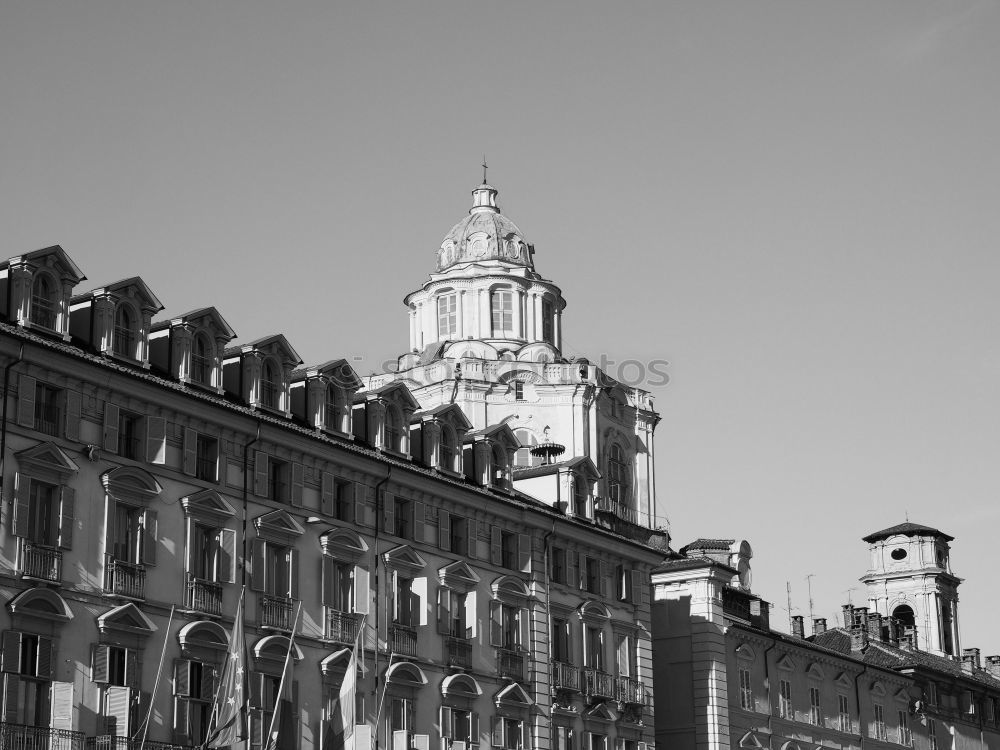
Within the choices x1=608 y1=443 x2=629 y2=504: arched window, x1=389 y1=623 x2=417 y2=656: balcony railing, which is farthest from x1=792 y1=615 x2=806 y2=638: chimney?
x1=389 y1=623 x2=417 y2=656: balcony railing

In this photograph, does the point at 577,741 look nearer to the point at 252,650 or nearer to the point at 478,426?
the point at 252,650

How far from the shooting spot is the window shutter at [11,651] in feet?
148

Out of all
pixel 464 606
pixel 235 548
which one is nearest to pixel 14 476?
pixel 235 548

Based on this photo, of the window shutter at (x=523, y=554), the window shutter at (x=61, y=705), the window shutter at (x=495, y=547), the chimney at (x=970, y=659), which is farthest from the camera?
the chimney at (x=970, y=659)

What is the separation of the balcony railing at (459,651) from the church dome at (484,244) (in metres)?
49.4

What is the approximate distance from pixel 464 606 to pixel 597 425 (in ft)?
144

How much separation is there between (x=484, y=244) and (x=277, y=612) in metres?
57.6

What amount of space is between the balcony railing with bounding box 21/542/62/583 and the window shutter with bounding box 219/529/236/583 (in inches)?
252

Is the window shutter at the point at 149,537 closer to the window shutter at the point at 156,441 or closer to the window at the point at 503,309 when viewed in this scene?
the window shutter at the point at 156,441

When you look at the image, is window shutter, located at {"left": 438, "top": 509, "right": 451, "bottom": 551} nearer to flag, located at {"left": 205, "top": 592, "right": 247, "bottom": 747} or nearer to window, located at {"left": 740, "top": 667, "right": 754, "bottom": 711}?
flag, located at {"left": 205, "top": 592, "right": 247, "bottom": 747}

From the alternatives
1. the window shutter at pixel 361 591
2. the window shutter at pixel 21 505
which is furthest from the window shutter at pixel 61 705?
the window shutter at pixel 361 591

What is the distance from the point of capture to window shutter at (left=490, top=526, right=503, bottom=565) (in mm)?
64812

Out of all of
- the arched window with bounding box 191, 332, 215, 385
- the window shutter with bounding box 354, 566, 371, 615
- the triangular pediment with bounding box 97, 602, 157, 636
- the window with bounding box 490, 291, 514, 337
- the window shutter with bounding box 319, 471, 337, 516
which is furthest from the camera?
the window with bounding box 490, 291, 514, 337

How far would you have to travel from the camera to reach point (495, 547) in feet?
213
